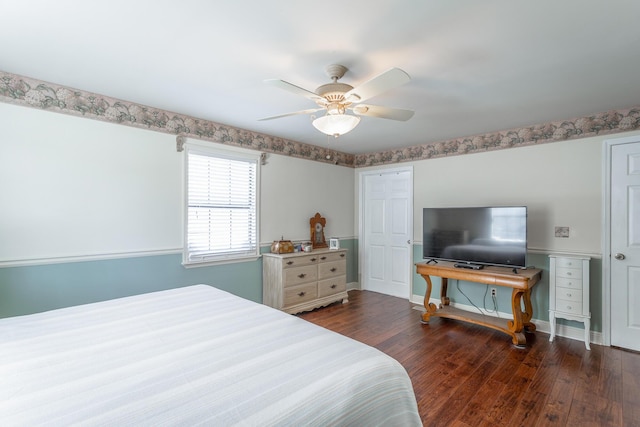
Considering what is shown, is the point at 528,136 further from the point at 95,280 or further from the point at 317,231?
the point at 95,280

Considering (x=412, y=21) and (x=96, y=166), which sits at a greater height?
(x=412, y=21)

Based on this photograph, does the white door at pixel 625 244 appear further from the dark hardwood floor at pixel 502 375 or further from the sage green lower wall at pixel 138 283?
the dark hardwood floor at pixel 502 375

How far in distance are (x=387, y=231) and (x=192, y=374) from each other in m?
4.13

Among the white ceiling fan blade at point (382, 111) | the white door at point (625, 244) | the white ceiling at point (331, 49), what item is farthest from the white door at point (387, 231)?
the white ceiling fan blade at point (382, 111)

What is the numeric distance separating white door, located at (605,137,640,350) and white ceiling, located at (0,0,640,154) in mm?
571

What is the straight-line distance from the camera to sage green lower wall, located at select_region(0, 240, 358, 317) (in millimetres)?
2381

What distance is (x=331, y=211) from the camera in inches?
193

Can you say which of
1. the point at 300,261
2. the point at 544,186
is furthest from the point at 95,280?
the point at 544,186

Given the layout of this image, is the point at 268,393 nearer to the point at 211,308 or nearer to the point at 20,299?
the point at 211,308

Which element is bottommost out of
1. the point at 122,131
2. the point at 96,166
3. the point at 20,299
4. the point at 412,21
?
the point at 20,299

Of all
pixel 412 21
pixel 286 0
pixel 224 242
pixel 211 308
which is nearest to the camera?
pixel 286 0

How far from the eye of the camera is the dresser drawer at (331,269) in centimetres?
421

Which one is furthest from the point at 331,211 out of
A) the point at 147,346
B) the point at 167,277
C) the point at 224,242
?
the point at 147,346

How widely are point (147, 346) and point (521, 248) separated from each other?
11.5 feet
